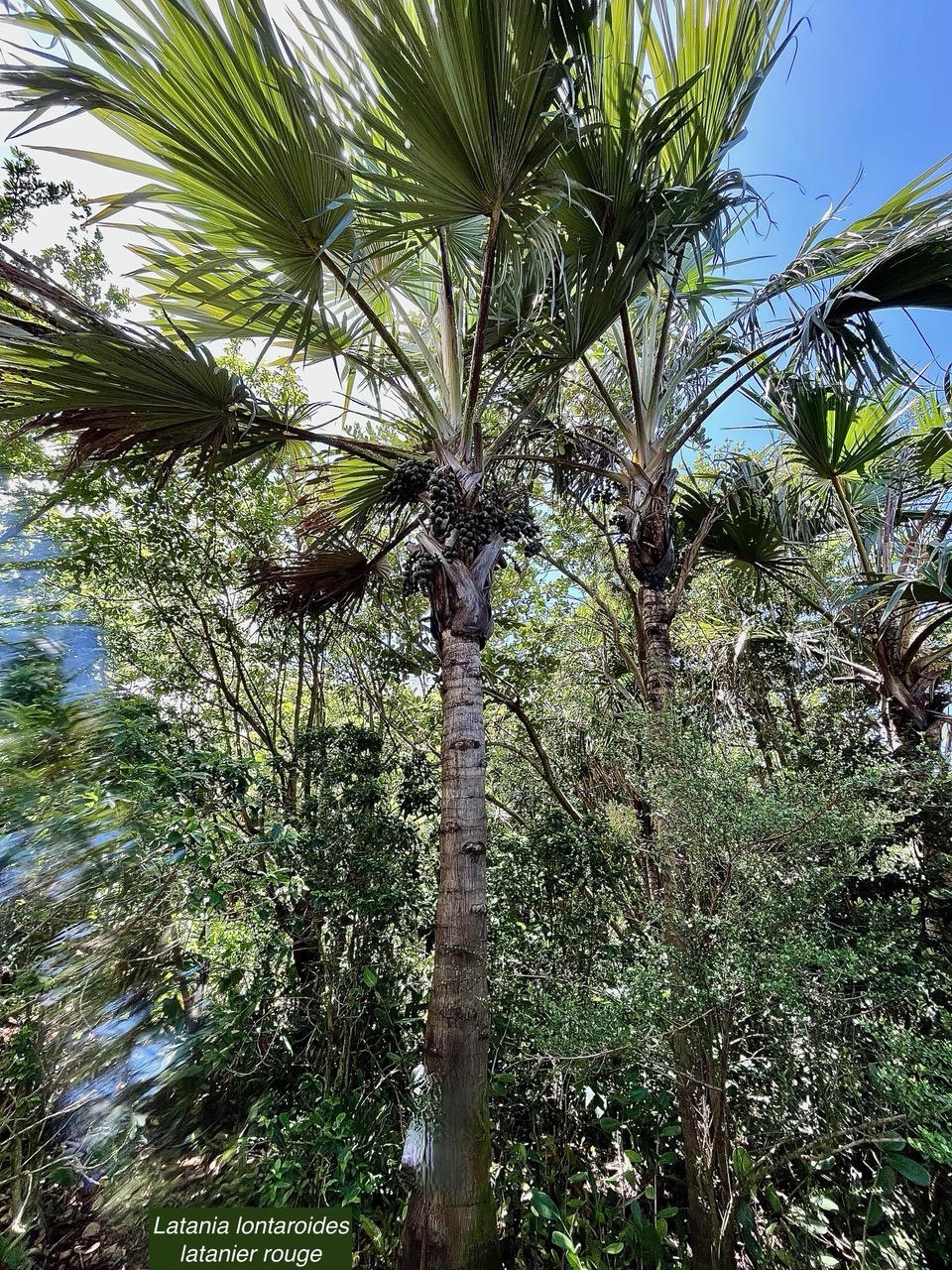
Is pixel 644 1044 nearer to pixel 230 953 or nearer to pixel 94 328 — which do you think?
pixel 230 953

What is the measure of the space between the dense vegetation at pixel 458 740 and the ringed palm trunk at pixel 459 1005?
1 centimetres

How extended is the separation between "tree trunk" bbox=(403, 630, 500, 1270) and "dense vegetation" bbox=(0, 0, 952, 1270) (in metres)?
0.01

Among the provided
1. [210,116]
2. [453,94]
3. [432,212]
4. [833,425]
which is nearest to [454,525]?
[432,212]

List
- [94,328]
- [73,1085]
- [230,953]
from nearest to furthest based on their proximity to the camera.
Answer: [94,328] < [73,1085] < [230,953]

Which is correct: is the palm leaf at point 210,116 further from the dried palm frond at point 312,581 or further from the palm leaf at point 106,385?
the dried palm frond at point 312,581

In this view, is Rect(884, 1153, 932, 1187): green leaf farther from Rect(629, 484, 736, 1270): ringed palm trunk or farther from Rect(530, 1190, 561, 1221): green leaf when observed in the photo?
Rect(530, 1190, 561, 1221): green leaf

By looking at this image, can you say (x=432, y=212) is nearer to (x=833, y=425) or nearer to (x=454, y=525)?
(x=454, y=525)

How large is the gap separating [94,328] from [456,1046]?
2908 mm

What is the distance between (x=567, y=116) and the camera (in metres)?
1.84

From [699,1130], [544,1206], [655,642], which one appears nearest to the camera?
[544,1206]

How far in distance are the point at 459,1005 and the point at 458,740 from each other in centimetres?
96

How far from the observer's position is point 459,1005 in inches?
76.9

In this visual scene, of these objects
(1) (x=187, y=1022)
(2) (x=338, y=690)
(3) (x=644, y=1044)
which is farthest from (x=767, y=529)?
(1) (x=187, y=1022)

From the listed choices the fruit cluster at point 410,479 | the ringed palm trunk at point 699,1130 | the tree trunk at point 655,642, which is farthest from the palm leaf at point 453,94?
the ringed palm trunk at point 699,1130
